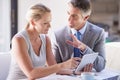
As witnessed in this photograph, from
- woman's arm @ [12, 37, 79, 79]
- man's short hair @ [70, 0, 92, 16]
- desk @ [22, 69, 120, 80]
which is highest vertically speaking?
man's short hair @ [70, 0, 92, 16]

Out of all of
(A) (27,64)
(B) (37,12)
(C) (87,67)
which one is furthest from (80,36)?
(A) (27,64)

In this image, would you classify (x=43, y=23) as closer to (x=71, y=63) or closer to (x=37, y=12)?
(x=37, y=12)

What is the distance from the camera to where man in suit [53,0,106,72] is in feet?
6.47

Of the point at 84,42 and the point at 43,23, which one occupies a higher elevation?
the point at 43,23

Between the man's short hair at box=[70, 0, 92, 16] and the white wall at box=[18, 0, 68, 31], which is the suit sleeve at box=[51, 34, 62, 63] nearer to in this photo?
the man's short hair at box=[70, 0, 92, 16]

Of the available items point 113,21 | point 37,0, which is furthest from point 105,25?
point 37,0

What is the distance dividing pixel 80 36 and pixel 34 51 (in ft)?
1.31

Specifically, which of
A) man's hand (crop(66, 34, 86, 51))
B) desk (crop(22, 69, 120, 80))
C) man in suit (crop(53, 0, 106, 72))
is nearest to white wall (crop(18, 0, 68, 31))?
man in suit (crop(53, 0, 106, 72))

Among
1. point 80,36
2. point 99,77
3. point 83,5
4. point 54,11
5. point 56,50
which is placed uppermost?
point 83,5

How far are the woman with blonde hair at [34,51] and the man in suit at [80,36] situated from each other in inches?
3.8

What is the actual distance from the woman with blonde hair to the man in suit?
10cm

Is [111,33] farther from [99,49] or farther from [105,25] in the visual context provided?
[99,49]

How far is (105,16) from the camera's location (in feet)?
8.77

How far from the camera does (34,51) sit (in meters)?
1.91
